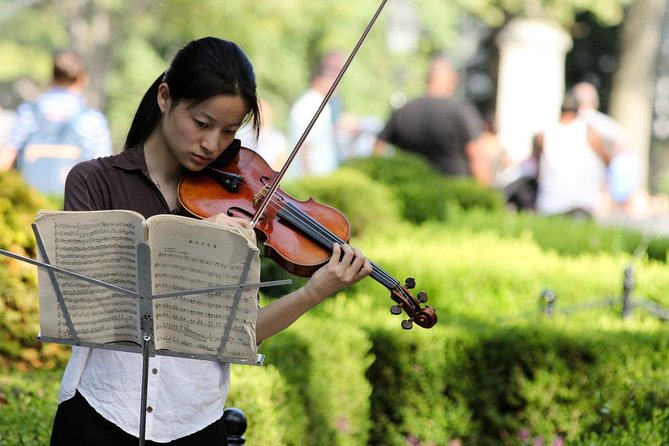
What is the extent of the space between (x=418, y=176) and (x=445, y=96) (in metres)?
0.96

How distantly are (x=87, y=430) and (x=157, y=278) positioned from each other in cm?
47

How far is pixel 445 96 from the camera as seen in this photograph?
9.70 meters

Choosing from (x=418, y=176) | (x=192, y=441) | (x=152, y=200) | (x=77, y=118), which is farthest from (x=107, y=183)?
(x=418, y=176)

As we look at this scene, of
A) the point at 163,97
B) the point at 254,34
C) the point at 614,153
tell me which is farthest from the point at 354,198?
the point at 254,34

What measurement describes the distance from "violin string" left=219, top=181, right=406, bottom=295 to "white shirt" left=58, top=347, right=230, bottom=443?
390 mm

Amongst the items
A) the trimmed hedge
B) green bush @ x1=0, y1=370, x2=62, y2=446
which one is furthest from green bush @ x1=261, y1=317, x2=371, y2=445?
green bush @ x1=0, y1=370, x2=62, y2=446

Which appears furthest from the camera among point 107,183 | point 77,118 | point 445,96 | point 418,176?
point 445,96

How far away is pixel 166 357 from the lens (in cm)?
285

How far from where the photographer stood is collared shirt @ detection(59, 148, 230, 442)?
2828 mm

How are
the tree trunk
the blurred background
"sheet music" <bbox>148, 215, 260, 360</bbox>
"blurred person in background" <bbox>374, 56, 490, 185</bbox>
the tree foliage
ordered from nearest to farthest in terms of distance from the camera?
"sheet music" <bbox>148, 215, 260, 360</bbox>
"blurred person in background" <bbox>374, 56, 490, 185</bbox>
the blurred background
the tree foliage
the tree trunk

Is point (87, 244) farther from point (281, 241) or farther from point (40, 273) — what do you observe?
point (281, 241)

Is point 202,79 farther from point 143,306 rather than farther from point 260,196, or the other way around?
point 143,306

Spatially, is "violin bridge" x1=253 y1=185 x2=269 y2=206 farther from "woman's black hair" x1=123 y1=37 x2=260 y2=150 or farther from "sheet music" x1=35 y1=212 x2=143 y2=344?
"sheet music" x1=35 y1=212 x2=143 y2=344

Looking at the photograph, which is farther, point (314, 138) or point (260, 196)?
point (314, 138)
